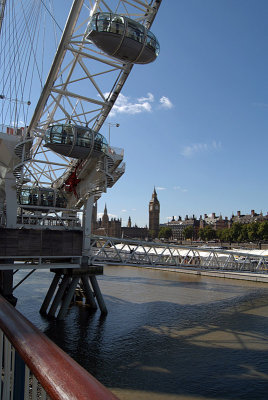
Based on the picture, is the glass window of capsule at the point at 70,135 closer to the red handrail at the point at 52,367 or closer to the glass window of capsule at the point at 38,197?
the glass window of capsule at the point at 38,197

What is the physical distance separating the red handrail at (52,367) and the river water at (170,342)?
12139mm

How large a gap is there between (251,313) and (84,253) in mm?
13575

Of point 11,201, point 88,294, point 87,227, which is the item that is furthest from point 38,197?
point 88,294

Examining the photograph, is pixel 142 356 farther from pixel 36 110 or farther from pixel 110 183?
pixel 36 110

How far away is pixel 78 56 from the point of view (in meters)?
21.4

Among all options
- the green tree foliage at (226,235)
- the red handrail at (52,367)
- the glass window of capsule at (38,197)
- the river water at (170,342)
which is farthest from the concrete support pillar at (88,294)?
the green tree foliage at (226,235)

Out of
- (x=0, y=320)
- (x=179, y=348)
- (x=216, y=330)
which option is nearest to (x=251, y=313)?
(x=216, y=330)

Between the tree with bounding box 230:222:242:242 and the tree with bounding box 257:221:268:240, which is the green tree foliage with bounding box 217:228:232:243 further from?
the tree with bounding box 257:221:268:240

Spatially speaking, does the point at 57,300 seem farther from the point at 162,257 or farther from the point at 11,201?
the point at 162,257

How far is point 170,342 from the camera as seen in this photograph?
19328 mm

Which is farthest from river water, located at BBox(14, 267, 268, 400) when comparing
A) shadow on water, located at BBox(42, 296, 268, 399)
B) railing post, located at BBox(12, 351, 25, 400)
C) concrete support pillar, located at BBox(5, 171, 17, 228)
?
railing post, located at BBox(12, 351, 25, 400)

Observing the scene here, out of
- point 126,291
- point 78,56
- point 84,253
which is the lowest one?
point 126,291

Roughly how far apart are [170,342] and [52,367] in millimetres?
19137

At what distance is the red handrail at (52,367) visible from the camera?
1474mm
